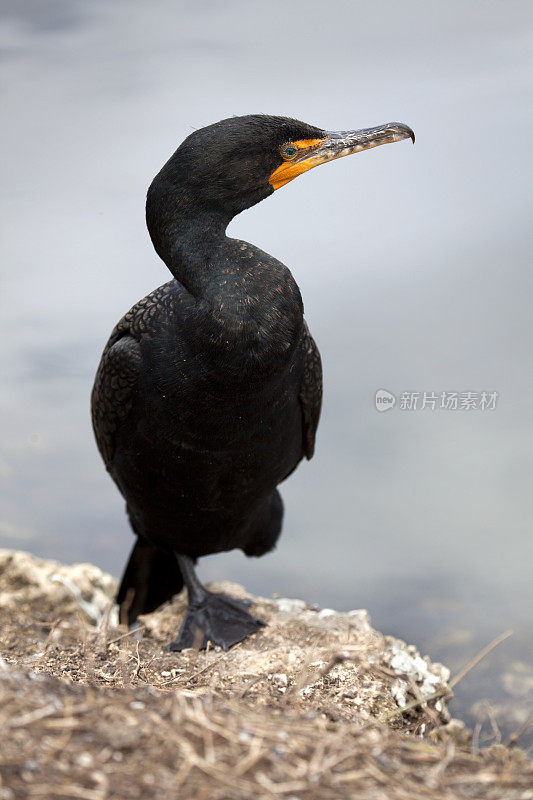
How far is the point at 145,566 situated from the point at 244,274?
229cm

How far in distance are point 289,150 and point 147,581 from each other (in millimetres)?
2688

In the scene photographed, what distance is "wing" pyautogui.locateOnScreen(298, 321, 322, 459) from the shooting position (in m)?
4.11

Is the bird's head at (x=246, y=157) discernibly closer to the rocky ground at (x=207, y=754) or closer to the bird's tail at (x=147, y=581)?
the rocky ground at (x=207, y=754)

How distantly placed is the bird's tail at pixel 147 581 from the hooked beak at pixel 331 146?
7.91 ft

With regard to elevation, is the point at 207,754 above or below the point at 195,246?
below

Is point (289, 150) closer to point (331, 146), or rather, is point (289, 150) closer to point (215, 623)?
point (331, 146)

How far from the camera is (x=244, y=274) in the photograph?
11.4ft

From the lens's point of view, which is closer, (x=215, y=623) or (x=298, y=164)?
(x=298, y=164)

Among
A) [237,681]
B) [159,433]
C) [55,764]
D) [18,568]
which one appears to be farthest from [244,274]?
[18,568]

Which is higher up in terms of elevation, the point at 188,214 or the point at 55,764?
the point at 188,214

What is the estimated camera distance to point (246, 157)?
3473 mm

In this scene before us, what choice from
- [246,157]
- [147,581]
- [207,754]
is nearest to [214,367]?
[246,157]

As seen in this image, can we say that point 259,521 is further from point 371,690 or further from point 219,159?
point 219,159

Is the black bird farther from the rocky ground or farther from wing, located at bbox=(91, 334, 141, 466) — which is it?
the rocky ground
